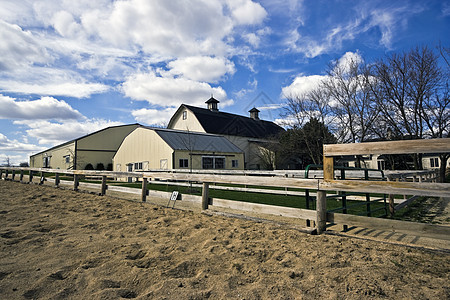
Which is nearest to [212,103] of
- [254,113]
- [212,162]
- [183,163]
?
[254,113]

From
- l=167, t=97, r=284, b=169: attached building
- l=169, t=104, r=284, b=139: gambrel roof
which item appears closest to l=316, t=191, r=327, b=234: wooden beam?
l=167, t=97, r=284, b=169: attached building

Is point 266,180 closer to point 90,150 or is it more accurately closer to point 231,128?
point 231,128

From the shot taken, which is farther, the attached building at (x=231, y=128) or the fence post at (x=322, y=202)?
the attached building at (x=231, y=128)

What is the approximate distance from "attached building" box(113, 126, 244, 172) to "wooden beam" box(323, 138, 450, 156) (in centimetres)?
1686

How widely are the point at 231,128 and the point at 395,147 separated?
3331 cm

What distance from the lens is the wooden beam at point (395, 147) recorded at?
125 inches

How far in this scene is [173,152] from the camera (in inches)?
805

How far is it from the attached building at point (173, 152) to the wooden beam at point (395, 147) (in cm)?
1686

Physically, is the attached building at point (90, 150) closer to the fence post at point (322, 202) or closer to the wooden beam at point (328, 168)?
the fence post at point (322, 202)

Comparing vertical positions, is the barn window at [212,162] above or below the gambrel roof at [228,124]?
below

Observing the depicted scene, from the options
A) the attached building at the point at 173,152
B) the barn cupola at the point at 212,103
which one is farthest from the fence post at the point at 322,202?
the barn cupola at the point at 212,103

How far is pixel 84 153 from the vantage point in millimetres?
33031

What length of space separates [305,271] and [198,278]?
46.0 inches

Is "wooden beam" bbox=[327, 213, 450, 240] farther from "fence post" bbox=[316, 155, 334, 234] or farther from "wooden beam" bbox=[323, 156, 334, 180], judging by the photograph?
"wooden beam" bbox=[323, 156, 334, 180]
